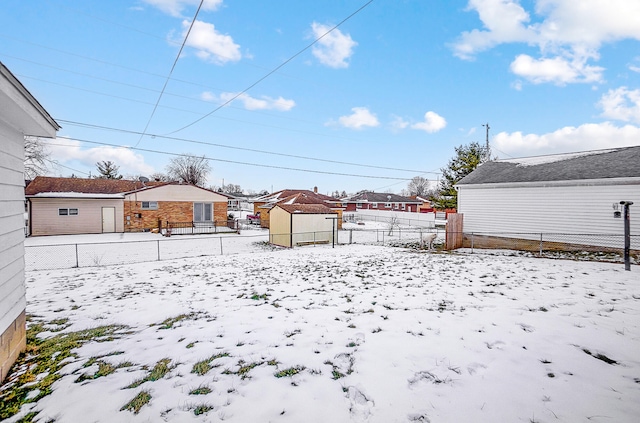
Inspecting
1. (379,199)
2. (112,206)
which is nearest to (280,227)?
(112,206)

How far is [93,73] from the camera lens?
45.9 feet

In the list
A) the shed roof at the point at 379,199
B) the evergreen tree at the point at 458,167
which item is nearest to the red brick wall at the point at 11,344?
the evergreen tree at the point at 458,167

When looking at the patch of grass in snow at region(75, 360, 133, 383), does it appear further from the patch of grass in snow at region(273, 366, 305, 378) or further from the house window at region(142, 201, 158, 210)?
the house window at region(142, 201, 158, 210)

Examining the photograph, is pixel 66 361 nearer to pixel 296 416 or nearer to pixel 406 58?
pixel 296 416

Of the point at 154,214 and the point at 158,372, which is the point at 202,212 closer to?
the point at 154,214

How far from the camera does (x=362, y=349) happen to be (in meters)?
3.84

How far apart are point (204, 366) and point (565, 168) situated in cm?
1863

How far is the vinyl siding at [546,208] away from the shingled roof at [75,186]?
91.3ft

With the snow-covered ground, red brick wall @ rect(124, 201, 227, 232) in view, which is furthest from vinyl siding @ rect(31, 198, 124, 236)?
the snow-covered ground

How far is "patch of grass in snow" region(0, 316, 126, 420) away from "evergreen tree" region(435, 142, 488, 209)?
91.5ft

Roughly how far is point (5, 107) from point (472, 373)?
19.5ft

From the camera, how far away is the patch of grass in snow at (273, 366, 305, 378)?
3.23m

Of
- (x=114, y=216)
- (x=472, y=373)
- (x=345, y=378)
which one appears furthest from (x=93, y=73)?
(x=472, y=373)

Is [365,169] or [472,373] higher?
[365,169]
